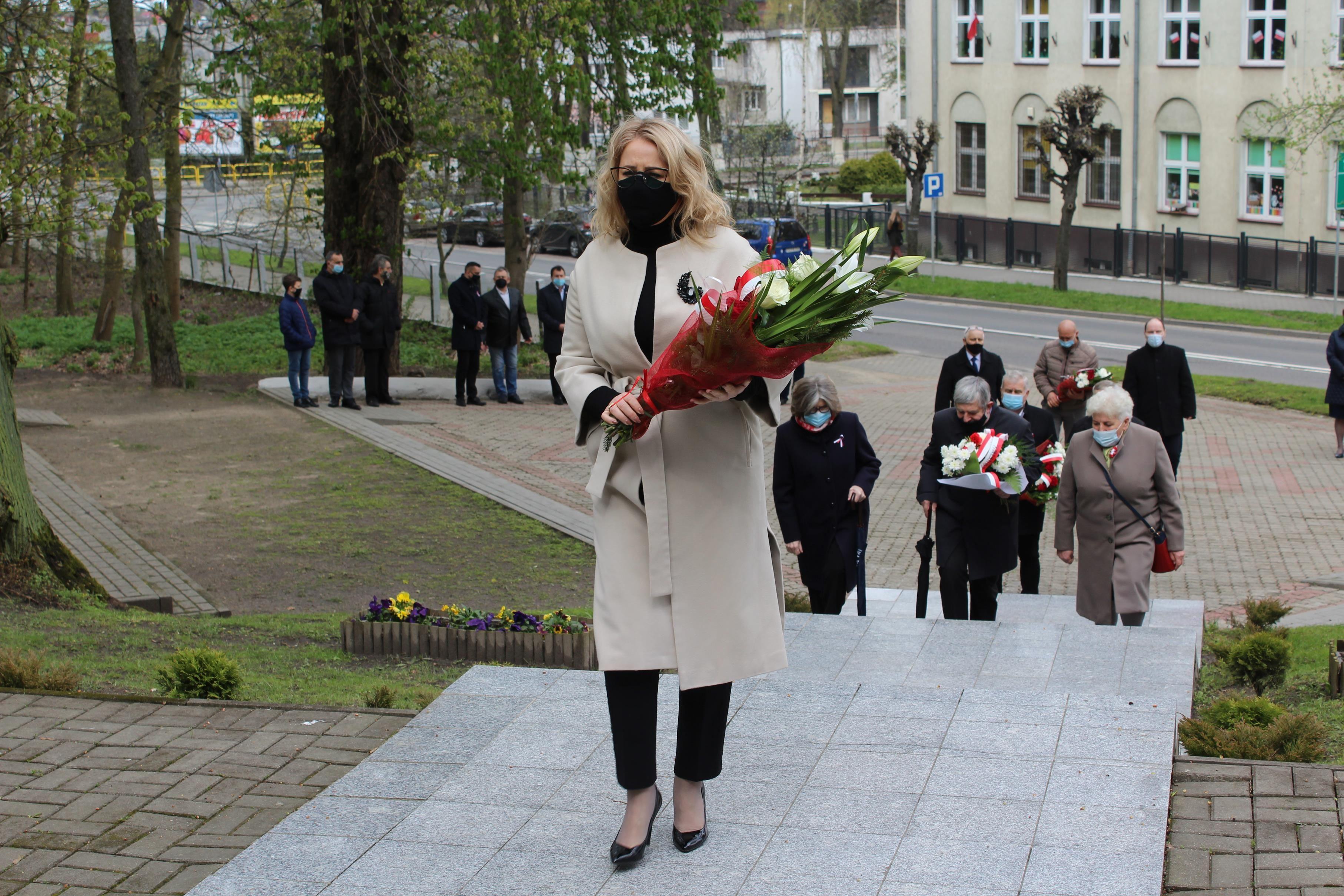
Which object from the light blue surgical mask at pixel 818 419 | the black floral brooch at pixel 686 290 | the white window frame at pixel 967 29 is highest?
the white window frame at pixel 967 29

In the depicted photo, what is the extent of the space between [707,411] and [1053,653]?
357 centimetres

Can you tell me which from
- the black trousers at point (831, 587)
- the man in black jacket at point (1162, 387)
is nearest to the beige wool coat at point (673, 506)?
the black trousers at point (831, 587)

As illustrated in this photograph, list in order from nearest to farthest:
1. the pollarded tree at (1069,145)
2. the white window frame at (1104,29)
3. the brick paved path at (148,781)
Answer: the brick paved path at (148,781) → the pollarded tree at (1069,145) → the white window frame at (1104,29)

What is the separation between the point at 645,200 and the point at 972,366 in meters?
10.8

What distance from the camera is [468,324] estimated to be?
19.6 metres

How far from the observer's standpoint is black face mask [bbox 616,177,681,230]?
3809 mm

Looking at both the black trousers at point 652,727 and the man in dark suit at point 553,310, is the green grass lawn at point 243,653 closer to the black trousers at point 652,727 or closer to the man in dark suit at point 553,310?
the black trousers at point 652,727

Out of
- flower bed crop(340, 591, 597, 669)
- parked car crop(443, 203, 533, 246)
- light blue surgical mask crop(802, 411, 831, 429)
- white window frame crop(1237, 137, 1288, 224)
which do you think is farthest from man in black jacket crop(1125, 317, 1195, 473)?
white window frame crop(1237, 137, 1288, 224)

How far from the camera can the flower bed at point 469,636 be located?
7645mm

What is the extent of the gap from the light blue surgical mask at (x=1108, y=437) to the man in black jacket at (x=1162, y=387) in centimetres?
584

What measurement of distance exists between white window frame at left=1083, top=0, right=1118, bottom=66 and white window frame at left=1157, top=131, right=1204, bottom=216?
2.95 m

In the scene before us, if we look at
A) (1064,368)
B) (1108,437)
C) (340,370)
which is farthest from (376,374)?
(1108,437)

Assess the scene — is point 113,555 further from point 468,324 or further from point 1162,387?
point 1162,387

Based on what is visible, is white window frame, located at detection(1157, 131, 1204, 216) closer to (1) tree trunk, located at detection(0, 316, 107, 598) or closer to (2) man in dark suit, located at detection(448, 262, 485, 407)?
(2) man in dark suit, located at detection(448, 262, 485, 407)
